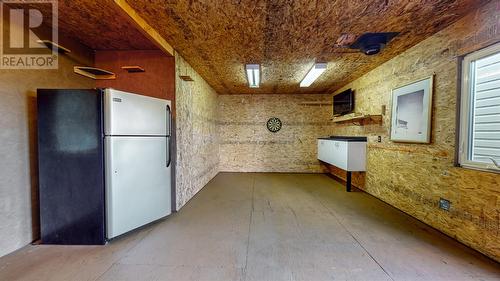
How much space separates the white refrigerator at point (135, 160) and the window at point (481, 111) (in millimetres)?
3685

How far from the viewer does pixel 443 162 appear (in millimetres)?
2742

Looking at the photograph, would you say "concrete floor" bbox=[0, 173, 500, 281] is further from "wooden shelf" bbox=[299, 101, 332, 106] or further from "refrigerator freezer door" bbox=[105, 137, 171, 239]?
"wooden shelf" bbox=[299, 101, 332, 106]

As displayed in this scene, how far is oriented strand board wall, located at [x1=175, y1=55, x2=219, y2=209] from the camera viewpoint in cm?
370

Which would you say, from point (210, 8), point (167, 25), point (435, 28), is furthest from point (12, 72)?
point (435, 28)

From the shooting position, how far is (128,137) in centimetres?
262

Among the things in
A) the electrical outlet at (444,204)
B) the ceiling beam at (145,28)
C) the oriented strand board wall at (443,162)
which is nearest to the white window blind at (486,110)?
the oriented strand board wall at (443,162)

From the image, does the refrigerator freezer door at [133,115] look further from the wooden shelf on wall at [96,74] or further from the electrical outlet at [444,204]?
the electrical outlet at [444,204]

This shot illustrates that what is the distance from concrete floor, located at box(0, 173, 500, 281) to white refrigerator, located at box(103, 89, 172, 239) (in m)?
0.27

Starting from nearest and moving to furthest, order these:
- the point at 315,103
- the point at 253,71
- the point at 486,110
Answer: the point at 486,110 → the point at 253,71 → the point at 315,103

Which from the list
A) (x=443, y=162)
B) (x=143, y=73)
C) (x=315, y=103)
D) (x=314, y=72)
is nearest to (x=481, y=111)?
(x=443, y=162)

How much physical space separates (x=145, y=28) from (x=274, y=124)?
16.7ft

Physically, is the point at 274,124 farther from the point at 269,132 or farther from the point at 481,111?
the point at 481,111

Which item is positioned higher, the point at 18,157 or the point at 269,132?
the point at 269,132

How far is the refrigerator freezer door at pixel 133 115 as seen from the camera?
244 cm
